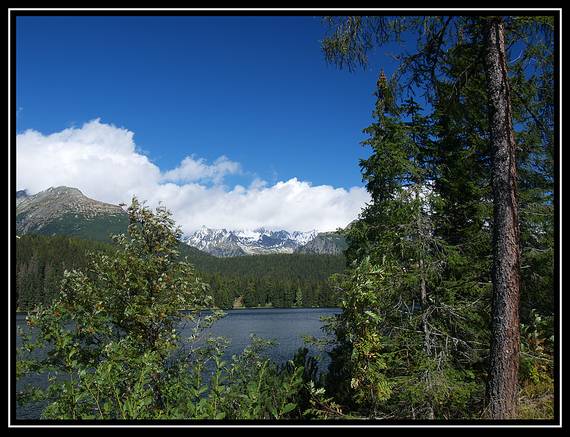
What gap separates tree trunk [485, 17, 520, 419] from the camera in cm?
542

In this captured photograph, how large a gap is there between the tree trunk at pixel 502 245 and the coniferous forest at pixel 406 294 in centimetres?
2

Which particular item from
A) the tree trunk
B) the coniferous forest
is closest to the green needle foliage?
the coniferous forest

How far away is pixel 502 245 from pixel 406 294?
591 centimetres

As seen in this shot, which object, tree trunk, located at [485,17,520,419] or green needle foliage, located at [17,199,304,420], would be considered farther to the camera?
green needle foliage, located at [17,199,304,420]

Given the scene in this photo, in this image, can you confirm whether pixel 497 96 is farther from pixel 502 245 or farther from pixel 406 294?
pixel 406 294

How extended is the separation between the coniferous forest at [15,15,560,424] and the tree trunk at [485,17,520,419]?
2 cm

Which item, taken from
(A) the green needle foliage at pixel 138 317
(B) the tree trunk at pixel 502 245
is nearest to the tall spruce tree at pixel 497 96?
(B) the tree trunk at pixel 502 245

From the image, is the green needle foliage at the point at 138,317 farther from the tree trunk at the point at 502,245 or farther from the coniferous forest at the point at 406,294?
the tree trunk at the point at 502,245

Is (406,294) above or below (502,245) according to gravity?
below

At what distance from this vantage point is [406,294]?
1117 cm

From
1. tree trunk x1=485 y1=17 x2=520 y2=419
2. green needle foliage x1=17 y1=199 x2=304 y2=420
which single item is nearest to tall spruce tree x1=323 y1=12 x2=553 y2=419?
tree trunk x1=485 y1=17 x2=520 y2=419

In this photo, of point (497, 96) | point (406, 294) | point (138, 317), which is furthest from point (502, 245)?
point (138, 317)

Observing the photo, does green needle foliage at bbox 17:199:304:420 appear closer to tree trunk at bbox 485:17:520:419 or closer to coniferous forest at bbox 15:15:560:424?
coniferous forest at bbox 15:15:560:424
